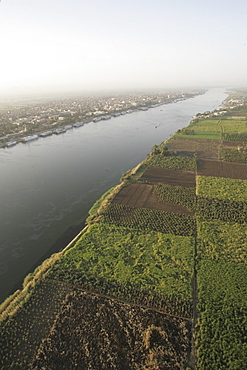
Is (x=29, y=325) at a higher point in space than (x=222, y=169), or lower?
lower

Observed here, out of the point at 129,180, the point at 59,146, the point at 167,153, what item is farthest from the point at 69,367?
the point at 59,146

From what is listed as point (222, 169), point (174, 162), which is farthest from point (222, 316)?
point (174, 162)

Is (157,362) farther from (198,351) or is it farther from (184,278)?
(184,278)

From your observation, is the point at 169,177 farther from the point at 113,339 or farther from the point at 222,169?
the point at 113,339

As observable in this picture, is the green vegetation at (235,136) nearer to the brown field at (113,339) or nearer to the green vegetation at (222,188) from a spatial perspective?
the green vegetation at (222,188)

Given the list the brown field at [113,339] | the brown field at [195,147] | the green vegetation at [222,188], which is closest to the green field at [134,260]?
the brown field at [113,339]

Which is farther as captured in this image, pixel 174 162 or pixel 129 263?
pixel 174 162

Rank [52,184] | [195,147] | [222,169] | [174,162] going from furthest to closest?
[195,147], [174,162], [222,169], [52,184]

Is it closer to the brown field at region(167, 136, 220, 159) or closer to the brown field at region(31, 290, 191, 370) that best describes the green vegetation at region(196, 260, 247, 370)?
the brown field at region(31, 290, 191, 370)
